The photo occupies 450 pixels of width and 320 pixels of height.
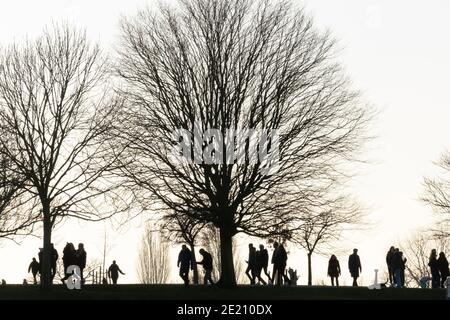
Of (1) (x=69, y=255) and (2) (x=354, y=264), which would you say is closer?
(1) (x=69, y=255)

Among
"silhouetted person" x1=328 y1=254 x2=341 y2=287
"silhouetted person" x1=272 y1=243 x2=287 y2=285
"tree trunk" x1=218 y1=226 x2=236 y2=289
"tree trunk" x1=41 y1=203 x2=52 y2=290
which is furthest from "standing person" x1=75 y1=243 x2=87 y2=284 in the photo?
"silhouetted person" x1=328 y1=254 x2=341 y2=287

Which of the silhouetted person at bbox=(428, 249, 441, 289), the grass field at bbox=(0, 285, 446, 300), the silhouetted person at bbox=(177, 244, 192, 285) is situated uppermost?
the silhouetted person at bbox=(177, 244, 192, 285)

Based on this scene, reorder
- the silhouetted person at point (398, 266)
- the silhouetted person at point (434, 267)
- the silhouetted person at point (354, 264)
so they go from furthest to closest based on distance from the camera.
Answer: the silhouetted person at point (354, 264)
the silhouetted person at point (398, 266)
the silhouetted person at point (434, 267)

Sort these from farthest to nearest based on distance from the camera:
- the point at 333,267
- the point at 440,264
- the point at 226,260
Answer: the point at 333,267, the point at 440,264, the point at 226,260

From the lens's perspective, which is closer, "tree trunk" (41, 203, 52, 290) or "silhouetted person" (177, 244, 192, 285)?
"tree trunk" (41, 203, 52, 290)

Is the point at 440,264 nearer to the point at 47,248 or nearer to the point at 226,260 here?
the point at 226,260

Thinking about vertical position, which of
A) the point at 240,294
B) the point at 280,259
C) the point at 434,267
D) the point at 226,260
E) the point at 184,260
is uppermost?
the point at 184,260

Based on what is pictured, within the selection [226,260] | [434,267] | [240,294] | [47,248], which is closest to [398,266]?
[434,267]

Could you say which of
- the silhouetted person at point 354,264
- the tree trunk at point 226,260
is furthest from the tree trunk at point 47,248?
the silhouetted person at point 354,264

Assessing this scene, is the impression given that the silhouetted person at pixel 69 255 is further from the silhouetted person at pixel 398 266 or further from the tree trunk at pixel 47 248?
the silhouetted person at pixel 398 266

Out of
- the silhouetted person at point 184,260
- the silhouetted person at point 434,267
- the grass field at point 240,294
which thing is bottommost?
the grass field at point 240,294

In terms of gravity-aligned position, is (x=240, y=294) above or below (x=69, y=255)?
below

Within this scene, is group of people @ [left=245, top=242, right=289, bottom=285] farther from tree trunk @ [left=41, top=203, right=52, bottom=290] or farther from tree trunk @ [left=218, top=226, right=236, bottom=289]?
tree trunk @ [left=41, top=203, right=52, bottom=290]
